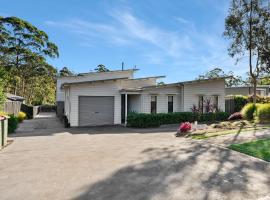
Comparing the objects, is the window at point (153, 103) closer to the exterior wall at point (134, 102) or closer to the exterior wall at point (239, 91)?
the exterior wall at point (134, 102)

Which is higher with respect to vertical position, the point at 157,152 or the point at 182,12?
the point at 182,12

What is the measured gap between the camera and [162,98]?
19641 millimetres

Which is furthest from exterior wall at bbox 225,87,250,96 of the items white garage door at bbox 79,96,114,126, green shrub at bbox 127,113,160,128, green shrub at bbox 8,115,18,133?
green shrub at bbox 8,115,18,133

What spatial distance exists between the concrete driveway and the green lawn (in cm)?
40

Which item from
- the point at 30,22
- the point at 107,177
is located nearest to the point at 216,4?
the point at 107,177

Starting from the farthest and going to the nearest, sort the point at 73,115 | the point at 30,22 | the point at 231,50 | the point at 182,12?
the point at 30,22 < the point at 231,50 < the point at 73,115 < the point at 182,12

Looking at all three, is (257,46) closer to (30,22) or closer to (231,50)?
(231,50)

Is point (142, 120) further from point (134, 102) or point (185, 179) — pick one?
point (185, 179)

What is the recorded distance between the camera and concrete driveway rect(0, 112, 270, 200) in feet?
15.6

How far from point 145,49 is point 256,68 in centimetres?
993

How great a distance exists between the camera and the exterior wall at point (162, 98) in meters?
19.0

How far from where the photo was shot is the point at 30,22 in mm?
32312

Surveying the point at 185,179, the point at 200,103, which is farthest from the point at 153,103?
the point at 185,179

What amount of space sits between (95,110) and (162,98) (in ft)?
18.5
